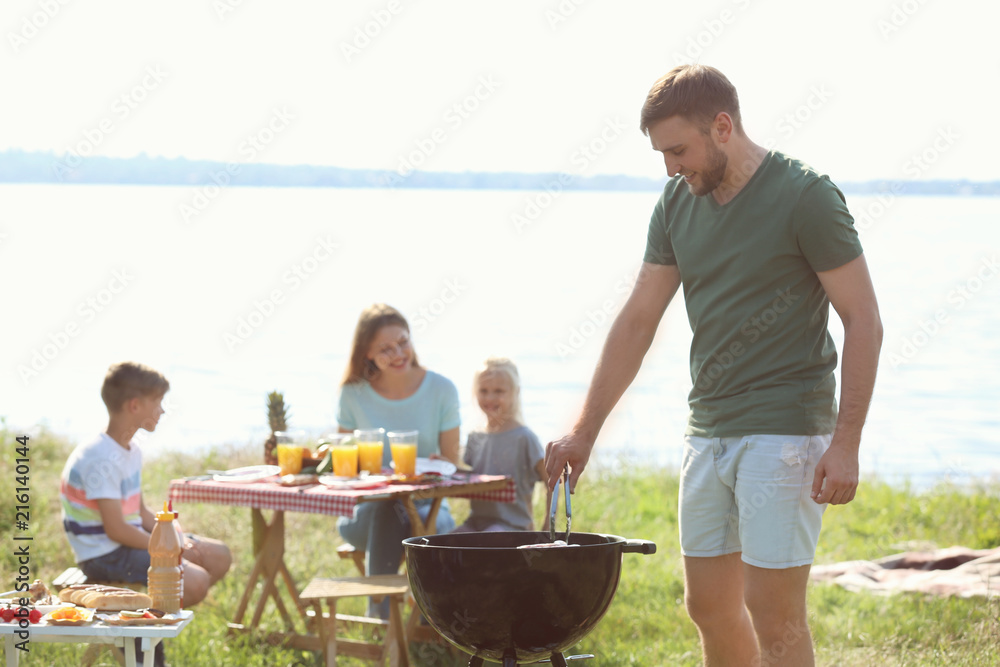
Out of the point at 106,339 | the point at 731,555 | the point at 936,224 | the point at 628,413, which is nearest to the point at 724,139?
the point at 731,555

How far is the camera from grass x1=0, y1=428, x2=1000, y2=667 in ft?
13.4

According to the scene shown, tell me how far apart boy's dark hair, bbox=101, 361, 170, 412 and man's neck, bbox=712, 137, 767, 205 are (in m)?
2.37

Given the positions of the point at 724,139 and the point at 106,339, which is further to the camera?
the point at 106,339

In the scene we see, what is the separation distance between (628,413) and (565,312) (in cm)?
918

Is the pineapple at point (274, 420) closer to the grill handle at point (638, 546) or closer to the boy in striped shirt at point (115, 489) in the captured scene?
the boy in striped shirt at point (115, 489)

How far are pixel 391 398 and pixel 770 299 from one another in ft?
8.70

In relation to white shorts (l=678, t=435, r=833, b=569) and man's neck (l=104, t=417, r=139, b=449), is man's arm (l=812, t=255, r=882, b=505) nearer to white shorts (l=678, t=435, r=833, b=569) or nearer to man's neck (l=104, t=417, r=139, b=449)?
white shorts (l=678, t=435, r=833, b=569)

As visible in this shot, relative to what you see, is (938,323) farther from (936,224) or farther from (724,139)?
(936,224)

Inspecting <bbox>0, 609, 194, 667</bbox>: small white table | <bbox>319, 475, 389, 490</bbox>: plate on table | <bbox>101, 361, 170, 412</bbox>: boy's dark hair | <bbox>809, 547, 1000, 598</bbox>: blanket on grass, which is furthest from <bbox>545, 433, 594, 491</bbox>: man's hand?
<bbox>809, 547, 1000, 598</bbox>: blanket on grass

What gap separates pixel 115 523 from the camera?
3787 millimetres

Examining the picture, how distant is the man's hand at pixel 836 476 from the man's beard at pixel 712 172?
2.36 ft

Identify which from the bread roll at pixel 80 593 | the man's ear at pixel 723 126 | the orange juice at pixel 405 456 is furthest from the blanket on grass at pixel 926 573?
the bread roll at pixel 80 593

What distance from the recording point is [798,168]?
2.53 m

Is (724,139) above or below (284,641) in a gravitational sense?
above
